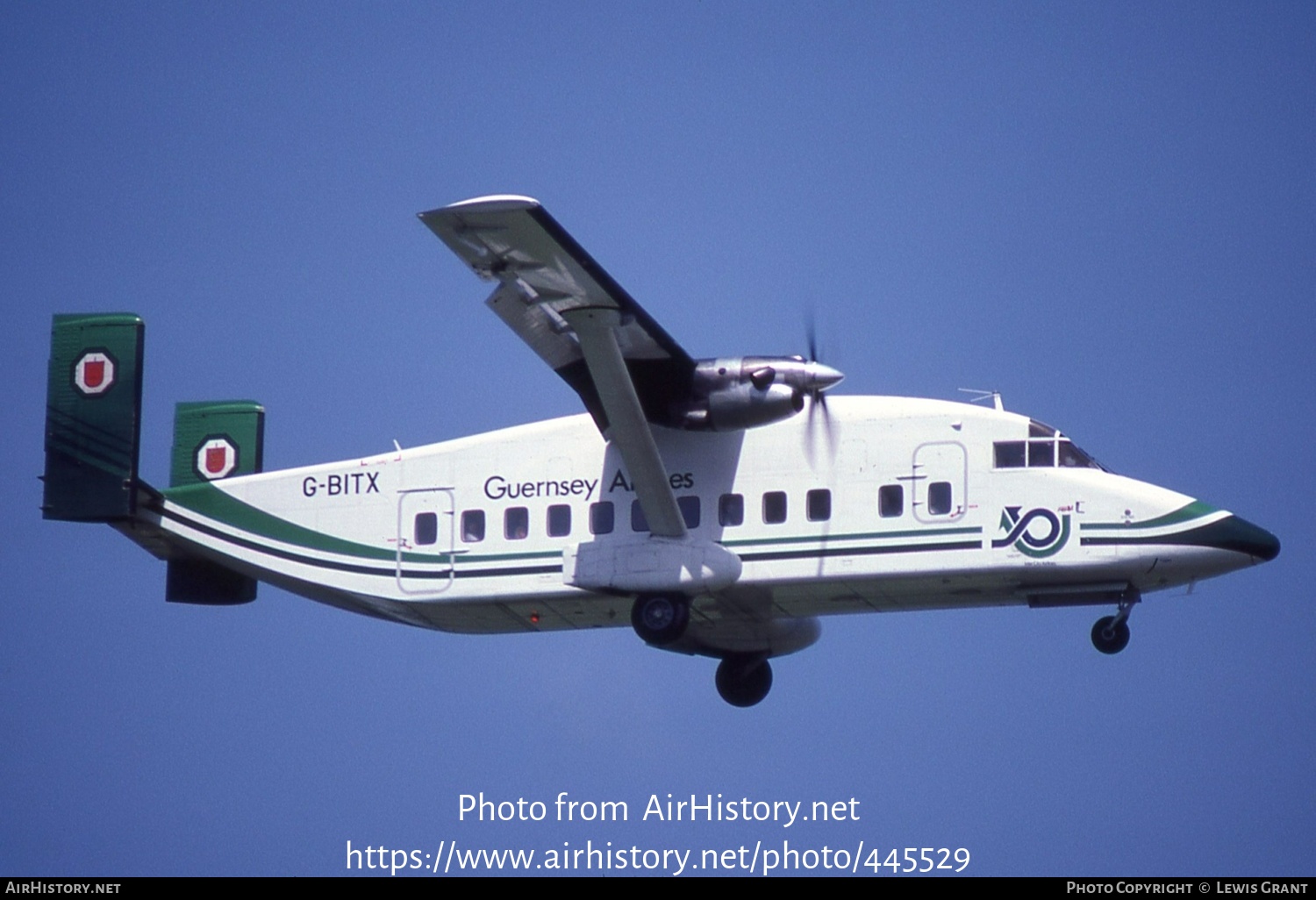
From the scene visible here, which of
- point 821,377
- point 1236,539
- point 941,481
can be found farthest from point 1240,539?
point 821,377

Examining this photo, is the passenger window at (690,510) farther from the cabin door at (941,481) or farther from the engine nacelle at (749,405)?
the cabin door at (941,481)

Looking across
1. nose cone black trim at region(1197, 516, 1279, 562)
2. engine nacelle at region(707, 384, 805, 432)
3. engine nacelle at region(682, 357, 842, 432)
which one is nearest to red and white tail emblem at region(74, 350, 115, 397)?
engine nacelle at region(682, 357, 842, 432)

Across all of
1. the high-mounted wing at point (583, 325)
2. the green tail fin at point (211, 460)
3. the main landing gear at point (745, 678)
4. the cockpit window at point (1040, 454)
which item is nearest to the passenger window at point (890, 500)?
the cockpit window at point (1040, 454)

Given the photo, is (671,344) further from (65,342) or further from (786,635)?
(65,342)

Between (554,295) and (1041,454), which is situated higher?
(554,295)

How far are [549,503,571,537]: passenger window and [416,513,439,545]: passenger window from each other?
1337 millimetres

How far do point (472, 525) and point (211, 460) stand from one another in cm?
382

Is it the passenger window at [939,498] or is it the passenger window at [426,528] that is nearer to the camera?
the passenger window at [939,498]

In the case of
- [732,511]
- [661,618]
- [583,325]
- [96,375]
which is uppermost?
[583,325]

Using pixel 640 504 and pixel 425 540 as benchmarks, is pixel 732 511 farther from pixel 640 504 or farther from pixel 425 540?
pixel 425 540

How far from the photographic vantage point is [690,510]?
2055cm

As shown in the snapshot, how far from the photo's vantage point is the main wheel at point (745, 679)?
75.3ft

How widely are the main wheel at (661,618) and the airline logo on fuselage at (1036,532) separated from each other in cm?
317

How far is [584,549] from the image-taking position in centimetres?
2044
